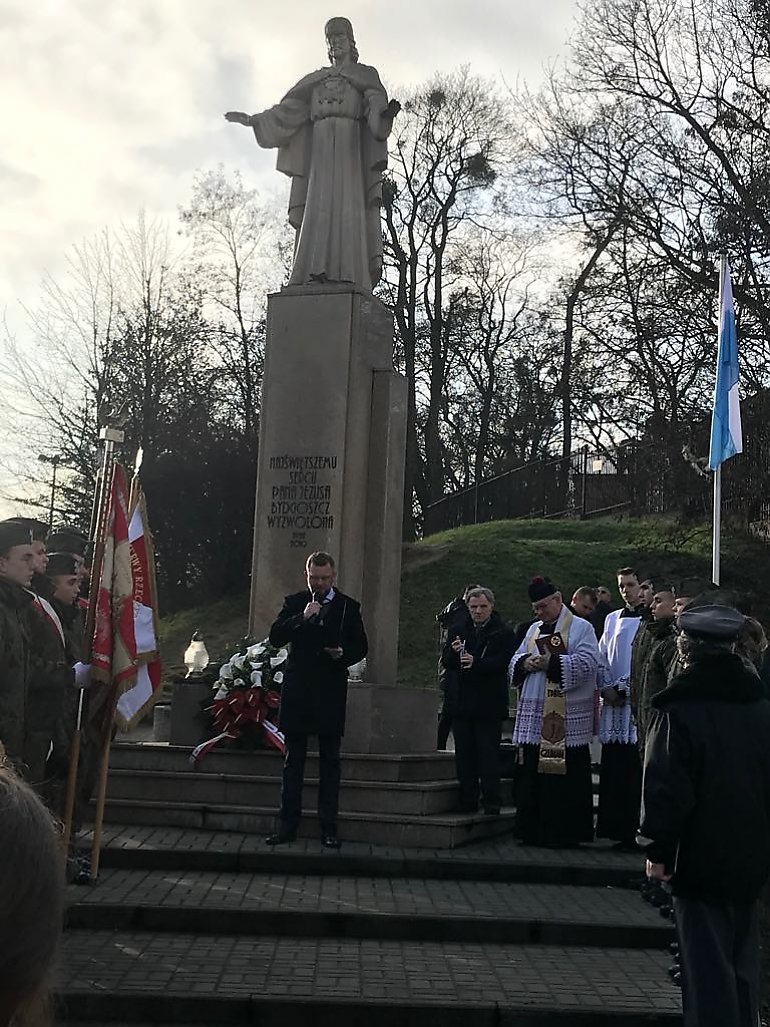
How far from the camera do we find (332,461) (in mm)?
11984

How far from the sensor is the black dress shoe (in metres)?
9.05

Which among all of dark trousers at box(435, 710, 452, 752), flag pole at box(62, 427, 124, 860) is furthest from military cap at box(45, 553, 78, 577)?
dark trousers at box(435, 710, 452, 752)

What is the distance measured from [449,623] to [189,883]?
462cm

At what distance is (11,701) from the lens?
21.8 ft

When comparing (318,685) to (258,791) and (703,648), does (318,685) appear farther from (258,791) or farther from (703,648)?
(703,648)

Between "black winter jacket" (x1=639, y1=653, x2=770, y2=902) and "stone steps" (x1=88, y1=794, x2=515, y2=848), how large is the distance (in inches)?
181

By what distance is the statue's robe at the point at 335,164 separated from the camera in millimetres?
12562

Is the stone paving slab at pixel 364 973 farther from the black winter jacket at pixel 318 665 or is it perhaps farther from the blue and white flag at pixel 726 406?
the blue and white flag at pixel 726 406

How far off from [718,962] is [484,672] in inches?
223

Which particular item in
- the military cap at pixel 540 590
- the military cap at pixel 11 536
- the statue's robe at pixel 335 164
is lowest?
the military cap at pixel 11 536

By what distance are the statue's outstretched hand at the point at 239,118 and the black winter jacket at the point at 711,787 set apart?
955 cm

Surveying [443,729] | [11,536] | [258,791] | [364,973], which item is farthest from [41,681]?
[443,729]

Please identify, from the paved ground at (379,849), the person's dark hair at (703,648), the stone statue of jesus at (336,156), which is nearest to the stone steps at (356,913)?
the paved ground at (379,849)

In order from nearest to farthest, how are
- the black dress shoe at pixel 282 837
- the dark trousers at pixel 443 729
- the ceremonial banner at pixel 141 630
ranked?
the ceremonial banner at pixel 141 630
the black dress shoe at pixel 282 837
the dark trousers at pixel 443 729
